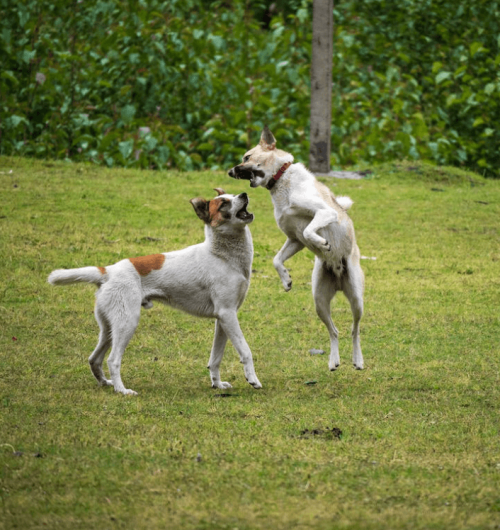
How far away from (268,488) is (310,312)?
454 centimetres

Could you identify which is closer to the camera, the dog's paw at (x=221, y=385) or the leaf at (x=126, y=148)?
the dog's paw at (x=221, y=385)

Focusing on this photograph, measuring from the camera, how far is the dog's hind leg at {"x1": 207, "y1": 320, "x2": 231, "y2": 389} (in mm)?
6297

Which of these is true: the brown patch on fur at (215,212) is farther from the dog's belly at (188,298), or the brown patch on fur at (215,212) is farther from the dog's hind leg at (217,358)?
the dog's hind leg at (217,358)

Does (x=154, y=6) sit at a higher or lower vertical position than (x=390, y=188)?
higher

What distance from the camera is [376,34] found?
17.7 m

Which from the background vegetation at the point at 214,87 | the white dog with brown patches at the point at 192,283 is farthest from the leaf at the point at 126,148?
the white dog with brown patches at the point at 192,283

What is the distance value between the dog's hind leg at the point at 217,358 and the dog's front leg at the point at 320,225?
3.25 feet

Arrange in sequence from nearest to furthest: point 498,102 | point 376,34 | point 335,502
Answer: point 335,502, point 498,102, point 376,34

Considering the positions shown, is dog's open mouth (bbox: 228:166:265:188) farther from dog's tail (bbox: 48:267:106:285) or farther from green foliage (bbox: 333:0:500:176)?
green foliage (bbox: 333:0:500:176)

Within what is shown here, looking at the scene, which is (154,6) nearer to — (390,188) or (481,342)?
(390,188)

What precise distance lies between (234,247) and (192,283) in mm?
425

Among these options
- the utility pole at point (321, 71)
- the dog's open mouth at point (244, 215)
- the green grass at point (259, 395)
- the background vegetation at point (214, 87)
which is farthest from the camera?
the background vegetation at point (214, 87)

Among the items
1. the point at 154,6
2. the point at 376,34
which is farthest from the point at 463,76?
the point at 154,6

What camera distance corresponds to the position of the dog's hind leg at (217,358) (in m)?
6.30
